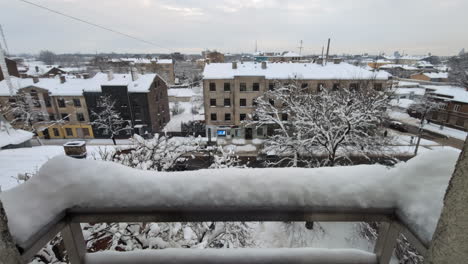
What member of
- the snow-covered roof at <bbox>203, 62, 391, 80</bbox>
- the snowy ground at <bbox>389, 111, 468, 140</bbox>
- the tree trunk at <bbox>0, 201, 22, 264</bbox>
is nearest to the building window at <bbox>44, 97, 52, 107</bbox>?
the snow-covered roof at <bbox>203, 62, 391, 80</bbox>

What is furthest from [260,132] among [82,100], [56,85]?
[56,85]

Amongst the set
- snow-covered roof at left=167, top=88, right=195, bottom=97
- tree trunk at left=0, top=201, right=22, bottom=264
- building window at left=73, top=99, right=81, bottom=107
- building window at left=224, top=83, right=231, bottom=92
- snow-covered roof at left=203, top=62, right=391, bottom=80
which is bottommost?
snow-covered roof at left=167, top=88, right=195, bottom=97

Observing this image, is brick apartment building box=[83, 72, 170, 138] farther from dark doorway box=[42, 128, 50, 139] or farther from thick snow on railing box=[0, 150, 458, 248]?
thick snow on railing box=[0, 150, 458, 248]

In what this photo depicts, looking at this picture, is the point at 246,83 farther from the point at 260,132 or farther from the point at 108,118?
the point at 108,118

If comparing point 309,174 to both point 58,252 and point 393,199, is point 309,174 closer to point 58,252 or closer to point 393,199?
point 393,199

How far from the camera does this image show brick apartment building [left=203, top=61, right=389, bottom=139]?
72.5 feet

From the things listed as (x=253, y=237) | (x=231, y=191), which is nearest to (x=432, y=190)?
(x=231, y=191)

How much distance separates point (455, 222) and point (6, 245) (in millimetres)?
1731

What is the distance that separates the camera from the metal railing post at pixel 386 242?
126 centimetres

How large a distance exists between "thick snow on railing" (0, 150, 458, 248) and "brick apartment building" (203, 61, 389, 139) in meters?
21.3

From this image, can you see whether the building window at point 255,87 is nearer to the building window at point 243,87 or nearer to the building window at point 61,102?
the building window at point 243,87

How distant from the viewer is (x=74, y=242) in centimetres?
133

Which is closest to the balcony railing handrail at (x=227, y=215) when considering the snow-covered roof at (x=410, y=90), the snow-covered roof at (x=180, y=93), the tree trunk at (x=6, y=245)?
the tree trunk at (x=6, y=245)

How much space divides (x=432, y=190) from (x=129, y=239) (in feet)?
17.9
